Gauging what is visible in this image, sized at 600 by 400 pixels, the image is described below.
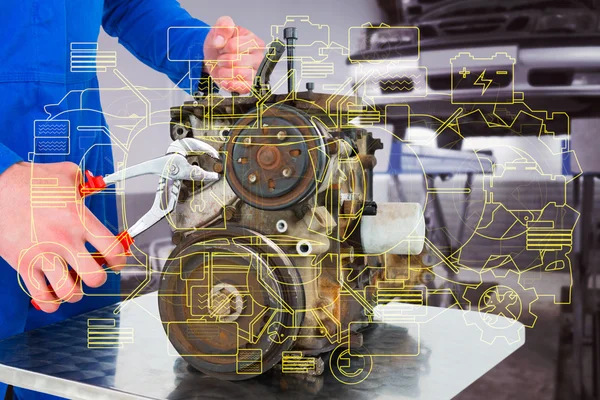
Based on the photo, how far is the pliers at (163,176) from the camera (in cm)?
93

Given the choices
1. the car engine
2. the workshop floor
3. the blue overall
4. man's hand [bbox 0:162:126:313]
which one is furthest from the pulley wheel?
the workshop floor

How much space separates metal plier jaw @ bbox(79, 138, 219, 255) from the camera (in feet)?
3.05

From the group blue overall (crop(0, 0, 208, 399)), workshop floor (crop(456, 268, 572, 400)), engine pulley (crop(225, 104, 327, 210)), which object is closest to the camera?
engine pulley (crop(225, 104, 327, 210))

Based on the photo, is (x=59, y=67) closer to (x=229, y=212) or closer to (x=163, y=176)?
(x=163, y=176)

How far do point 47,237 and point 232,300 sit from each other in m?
0.29

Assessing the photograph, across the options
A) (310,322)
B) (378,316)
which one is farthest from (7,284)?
(378,316)

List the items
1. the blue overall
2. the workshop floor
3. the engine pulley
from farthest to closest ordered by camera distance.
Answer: the workshop floor → the blue overall → the engine pulley

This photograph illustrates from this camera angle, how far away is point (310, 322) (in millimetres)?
948

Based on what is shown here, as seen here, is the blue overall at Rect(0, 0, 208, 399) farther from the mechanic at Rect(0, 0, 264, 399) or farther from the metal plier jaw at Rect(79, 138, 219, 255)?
the metal plier jaw at Rect(79, 138, 219, 255)

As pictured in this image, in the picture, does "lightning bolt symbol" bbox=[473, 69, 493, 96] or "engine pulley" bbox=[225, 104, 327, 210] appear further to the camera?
"lightning bolt symbol" bbox=[473, 69, 493, 96]

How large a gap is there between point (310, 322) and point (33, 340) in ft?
1.71

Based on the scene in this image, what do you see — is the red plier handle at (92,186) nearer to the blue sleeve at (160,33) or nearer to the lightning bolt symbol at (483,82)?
the blue sleeve at (160,33)

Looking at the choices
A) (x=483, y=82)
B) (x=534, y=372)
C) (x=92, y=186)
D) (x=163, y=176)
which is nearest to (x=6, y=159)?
(x=92, y=186)

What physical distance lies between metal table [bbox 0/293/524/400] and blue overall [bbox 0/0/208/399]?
0.08m
